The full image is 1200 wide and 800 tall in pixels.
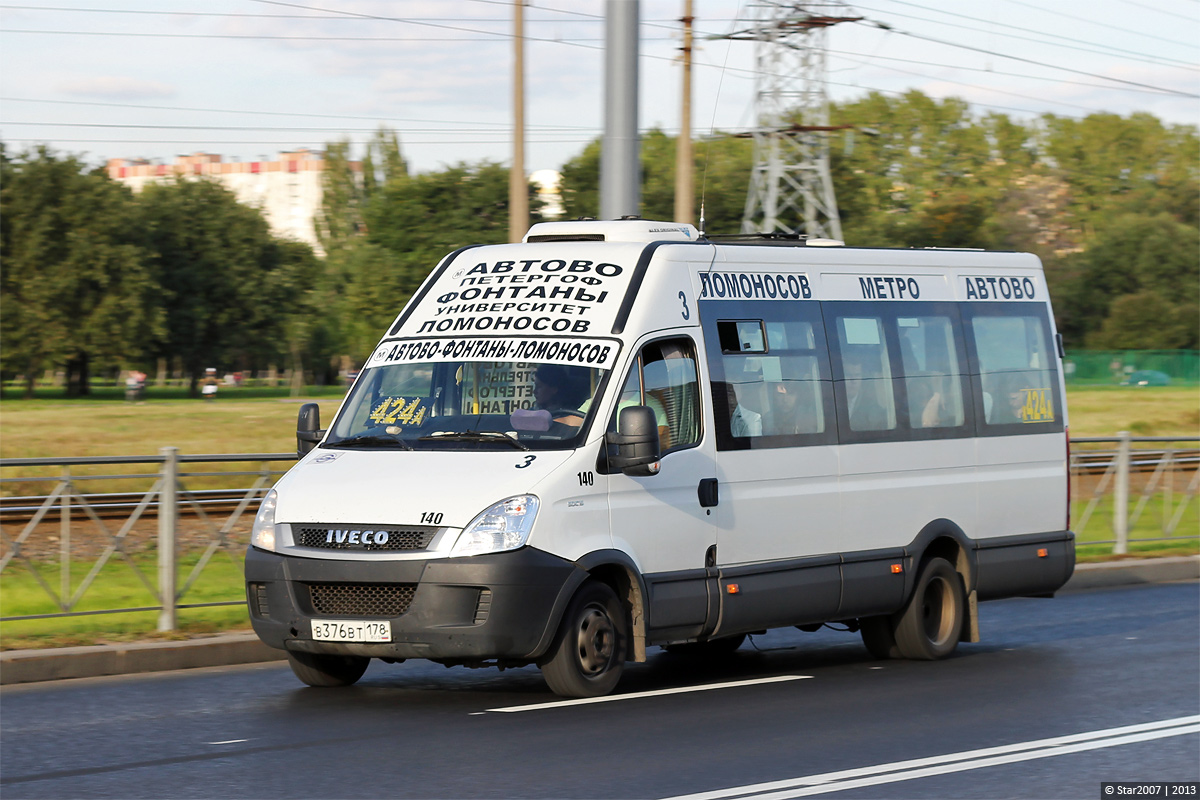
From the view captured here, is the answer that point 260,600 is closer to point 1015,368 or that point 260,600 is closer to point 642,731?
A: point 642,731

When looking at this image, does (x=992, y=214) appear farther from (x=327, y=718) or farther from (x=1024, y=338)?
(x=327, y=718)

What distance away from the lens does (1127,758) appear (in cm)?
742

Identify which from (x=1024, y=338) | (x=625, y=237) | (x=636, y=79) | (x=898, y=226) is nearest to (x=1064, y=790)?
(x=625, y=237)

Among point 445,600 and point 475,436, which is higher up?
point 475,436

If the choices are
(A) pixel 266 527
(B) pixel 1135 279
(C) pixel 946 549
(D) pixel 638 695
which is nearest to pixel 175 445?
(C) pixel 946 549

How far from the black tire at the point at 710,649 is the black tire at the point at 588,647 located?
2.43m

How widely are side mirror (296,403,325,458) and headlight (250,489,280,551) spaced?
743mm

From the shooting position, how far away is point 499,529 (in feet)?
26.9

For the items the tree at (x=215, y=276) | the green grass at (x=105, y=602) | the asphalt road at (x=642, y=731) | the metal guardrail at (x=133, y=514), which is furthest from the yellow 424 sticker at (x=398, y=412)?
the tree at (x=215, y=276)

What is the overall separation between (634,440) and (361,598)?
1637 mm

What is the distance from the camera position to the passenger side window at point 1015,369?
11727mm

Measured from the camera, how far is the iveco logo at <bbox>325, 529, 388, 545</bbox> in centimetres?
827

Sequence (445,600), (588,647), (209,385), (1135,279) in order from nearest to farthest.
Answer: (445,600) → (588,647) → (209,385) → (1135,279)

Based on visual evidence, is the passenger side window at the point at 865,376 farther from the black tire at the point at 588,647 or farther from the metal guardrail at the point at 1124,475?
the metal guardrail at the point at 1124,475
